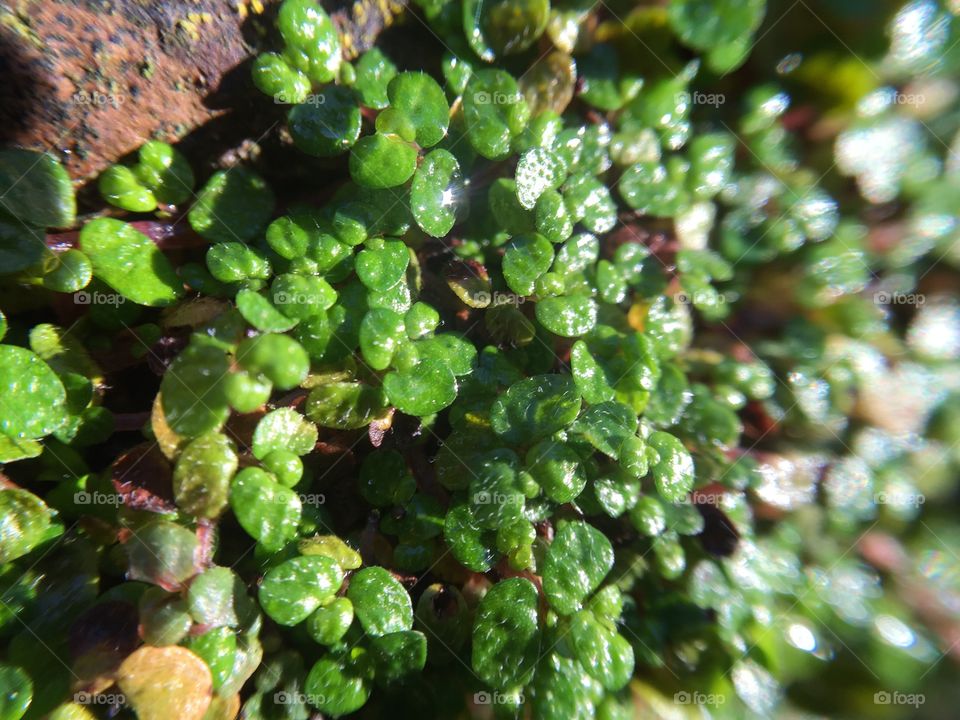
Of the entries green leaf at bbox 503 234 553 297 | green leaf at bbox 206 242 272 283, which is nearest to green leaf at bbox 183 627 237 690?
green leaf at bbox 206 242 272 283

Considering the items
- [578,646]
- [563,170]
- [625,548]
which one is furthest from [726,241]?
[578,646]

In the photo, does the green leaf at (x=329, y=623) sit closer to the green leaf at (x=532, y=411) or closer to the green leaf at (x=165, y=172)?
the green leaf at (x=532, y=411)

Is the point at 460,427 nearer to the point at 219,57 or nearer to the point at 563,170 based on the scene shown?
the point at 563,170

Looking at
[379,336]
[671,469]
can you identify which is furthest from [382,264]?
[671,469]

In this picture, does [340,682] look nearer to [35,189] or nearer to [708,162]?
[35,189]

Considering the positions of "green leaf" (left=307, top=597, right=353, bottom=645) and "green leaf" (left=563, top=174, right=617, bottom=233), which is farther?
"green leaf" (left=563, top=174, right=617, bottom=233)

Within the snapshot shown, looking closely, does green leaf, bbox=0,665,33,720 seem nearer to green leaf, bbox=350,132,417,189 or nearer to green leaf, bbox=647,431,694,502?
green leaf, bbox=350,132,417,189
